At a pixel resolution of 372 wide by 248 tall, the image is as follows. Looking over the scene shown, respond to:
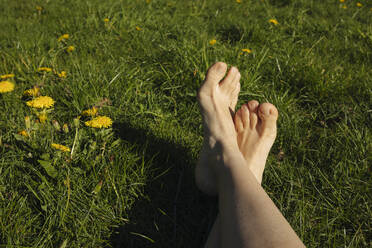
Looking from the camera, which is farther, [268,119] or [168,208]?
[268,119]

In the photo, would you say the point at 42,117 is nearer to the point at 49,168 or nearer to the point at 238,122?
the point at 49,168

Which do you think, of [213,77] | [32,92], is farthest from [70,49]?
[213,77]

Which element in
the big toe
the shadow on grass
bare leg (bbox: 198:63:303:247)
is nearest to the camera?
bare leg (bbox: 198:63:303:247)

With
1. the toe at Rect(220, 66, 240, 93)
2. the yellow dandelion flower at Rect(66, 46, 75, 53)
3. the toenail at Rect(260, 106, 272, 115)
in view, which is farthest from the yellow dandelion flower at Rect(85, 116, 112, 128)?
the yellow dandelion flower at Rect(66, 46, 75, 53)

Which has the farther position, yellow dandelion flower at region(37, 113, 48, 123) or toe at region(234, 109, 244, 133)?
toe at region(234, 109, 244, 133)

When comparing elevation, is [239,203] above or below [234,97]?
above

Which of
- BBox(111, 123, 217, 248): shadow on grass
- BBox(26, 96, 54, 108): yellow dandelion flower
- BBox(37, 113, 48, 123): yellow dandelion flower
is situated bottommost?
BBox(111, 123, 217, 248): shadow on grass

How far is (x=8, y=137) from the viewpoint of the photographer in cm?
127

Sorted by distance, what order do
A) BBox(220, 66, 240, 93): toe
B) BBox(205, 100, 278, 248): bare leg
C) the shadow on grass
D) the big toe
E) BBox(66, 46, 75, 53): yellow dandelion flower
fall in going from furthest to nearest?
BBox(66, 46, 75, 53): yellow dandelion flower < BBox(220, 66, 240, 93): toe < the big toe < BBox(205, 100, 278, 248): bare leg < the shadow on grass

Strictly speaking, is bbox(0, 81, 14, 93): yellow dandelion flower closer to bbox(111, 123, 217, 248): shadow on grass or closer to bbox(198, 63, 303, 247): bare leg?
bbox(111, 123, 217, 248): shadow on grass

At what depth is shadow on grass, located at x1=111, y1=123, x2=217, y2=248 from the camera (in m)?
1.03

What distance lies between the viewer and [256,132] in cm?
138

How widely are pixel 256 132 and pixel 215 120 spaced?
222 millimetres

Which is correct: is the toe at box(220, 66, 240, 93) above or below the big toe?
above
